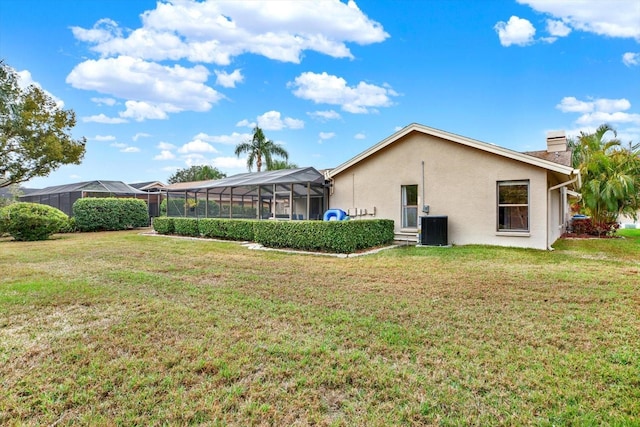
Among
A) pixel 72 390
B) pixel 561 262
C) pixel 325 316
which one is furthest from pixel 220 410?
pixel 561 262

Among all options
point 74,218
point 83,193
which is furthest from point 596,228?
point 83,193

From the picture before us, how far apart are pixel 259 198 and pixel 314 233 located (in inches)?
230

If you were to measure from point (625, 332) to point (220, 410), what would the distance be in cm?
437

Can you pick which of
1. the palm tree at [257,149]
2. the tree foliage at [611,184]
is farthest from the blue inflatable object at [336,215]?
the palm tree at [257,149]

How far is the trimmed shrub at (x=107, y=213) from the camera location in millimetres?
19672

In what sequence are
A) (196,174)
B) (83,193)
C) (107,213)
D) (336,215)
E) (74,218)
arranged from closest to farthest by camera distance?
(336,215)
(74,218)
(107,213)
(83,193)
(196,174)

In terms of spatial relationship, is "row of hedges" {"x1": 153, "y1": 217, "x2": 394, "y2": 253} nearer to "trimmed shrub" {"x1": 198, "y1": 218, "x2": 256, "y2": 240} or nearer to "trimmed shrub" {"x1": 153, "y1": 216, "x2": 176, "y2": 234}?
"trimmed shrub" {"x1": 198, "y1": 218, "x2": 256, "y2": 240}

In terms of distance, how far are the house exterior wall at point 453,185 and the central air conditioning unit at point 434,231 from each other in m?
0.65

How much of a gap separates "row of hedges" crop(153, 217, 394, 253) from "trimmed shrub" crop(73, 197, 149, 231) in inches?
396

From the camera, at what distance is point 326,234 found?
10438mm

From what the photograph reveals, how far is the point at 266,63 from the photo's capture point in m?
19.0

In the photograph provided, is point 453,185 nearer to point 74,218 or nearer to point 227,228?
point 227,228

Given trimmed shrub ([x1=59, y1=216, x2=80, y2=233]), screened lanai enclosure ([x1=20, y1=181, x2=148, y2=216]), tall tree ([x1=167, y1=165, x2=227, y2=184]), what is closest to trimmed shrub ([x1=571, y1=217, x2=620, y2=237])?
trimmed shrub ([x1=59, y1=216, x2=80, y2=233])

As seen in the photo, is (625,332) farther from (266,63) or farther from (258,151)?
(258,151)
